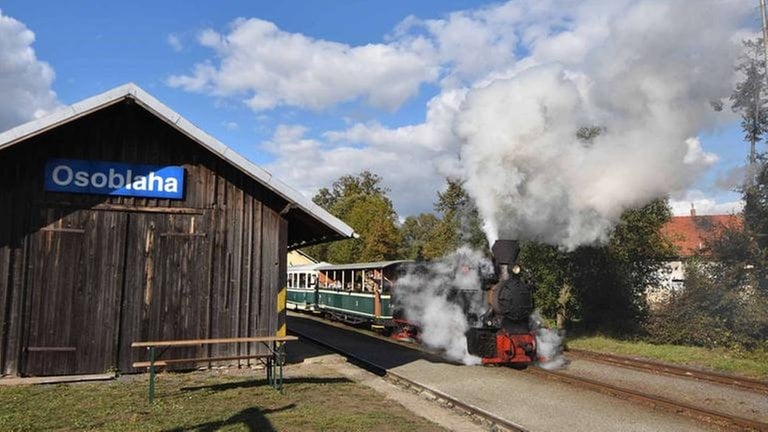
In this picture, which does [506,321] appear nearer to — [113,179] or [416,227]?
[113,179]

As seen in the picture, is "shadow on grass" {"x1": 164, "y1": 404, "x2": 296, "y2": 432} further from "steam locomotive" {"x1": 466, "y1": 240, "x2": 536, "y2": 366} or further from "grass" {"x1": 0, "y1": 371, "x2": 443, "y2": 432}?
"steam locomotive" {"x1": 466, "y1": 240, "x2": 536, "y2": 366}

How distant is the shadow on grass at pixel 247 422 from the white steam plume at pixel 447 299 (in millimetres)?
6358

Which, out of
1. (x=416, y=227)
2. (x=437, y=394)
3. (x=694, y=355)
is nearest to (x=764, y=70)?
(x=694, y=355)

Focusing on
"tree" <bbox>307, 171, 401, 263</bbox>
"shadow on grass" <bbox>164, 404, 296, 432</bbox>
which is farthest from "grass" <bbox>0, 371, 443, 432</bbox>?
"tree" <bbox>307, 171, 401, 263</bbox>

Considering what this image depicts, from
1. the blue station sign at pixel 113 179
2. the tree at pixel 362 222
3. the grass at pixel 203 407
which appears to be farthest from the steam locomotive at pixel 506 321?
the tree at pixel 362 222

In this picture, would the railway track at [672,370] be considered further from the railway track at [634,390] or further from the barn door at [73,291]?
the barn door at [73,291]

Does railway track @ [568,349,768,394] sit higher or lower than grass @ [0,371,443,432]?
lower

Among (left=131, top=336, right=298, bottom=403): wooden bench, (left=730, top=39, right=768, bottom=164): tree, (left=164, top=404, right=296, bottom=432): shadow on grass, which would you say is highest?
(left=730, top=39, right=768, bottom=164): tree

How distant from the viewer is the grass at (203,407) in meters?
7.19

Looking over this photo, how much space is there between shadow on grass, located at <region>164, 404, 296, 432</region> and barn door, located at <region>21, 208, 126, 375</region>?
3.84 metres

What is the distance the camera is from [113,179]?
10430 millimetres

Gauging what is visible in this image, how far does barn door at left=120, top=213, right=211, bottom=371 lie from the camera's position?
10.5 m

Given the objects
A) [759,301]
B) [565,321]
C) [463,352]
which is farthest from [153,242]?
[565,321]

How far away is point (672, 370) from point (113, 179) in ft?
39.0
